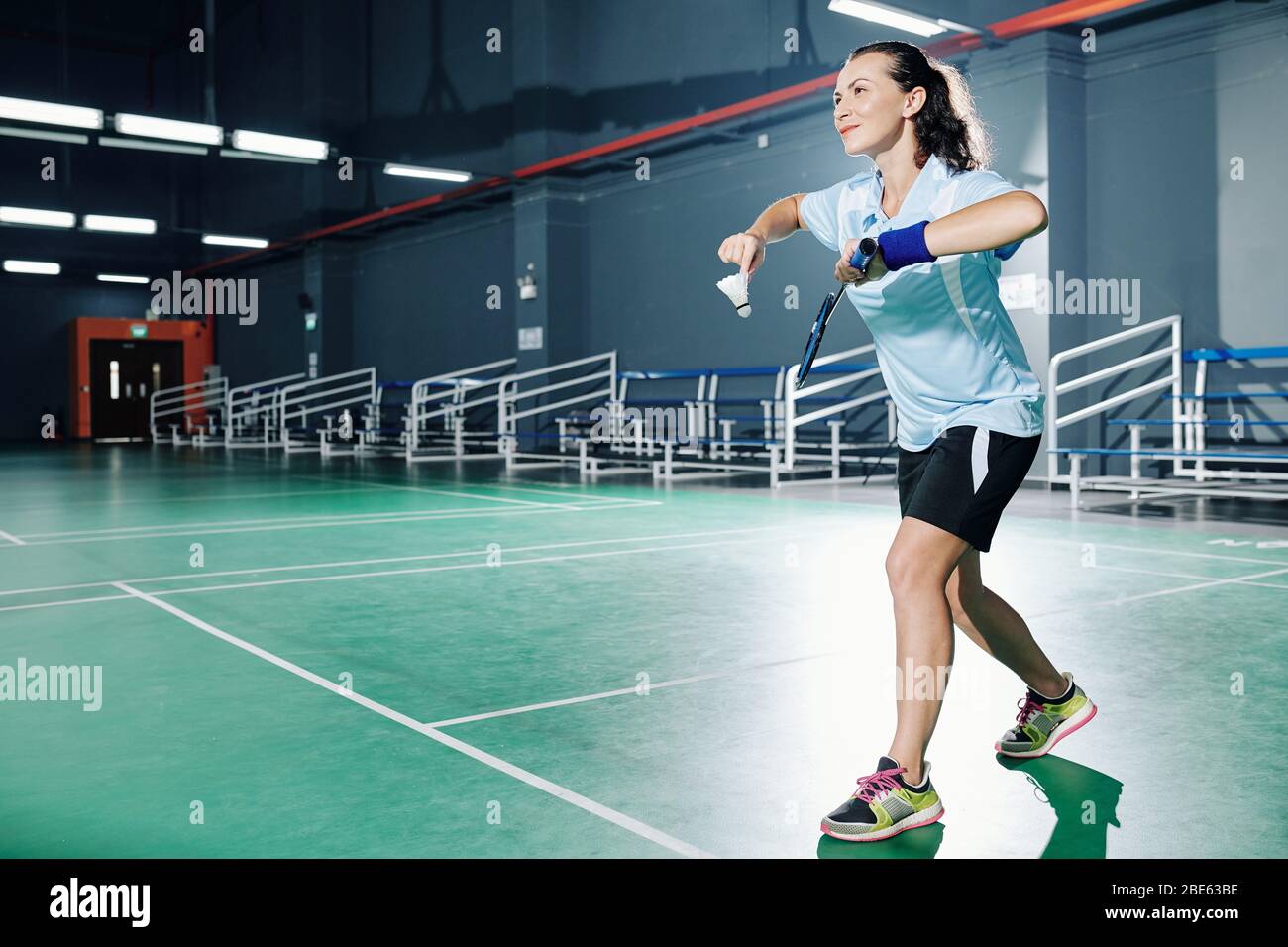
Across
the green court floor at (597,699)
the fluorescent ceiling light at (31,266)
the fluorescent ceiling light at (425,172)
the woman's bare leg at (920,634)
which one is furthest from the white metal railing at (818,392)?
the fluorescent ceiling light at (31,266)

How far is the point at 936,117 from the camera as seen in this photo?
231 centimetres

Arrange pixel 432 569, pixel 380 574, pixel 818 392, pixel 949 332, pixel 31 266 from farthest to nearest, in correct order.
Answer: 1. pixel 31 266
2. pixel 818 392
3. pixel 432 569
4. pixel 380 574
5. pixel 949 332

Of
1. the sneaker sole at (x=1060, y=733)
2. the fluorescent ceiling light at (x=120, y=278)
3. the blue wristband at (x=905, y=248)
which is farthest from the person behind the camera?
the fluorescent ceiling light at (x=120, y=278)

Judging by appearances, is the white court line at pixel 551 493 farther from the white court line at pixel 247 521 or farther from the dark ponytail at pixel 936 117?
the dark ponytail at pixel 936 117

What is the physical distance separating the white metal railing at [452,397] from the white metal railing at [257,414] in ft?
10.7

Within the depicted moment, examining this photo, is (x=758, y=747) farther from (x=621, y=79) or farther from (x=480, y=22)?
(x=480, y=22)

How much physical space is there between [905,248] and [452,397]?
1599cm

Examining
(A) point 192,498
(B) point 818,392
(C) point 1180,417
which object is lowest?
(A) point 192,498

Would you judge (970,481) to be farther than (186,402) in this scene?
No

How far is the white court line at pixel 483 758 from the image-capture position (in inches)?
83.3

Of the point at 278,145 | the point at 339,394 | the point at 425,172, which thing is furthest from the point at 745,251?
the point at 339,394

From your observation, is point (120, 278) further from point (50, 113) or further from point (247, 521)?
point (247, 521)

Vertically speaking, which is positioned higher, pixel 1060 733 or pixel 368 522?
pixel 368 522

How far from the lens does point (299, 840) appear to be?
2.12 meters
